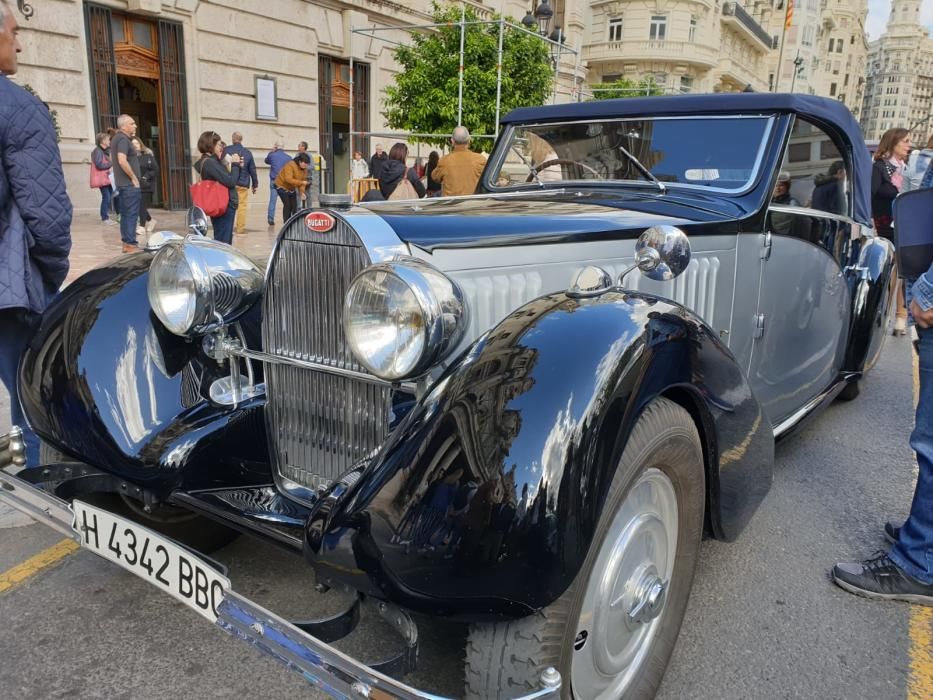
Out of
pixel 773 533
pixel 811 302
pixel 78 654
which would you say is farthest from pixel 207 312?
pixel 811 302

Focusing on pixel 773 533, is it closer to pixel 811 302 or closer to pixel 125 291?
pixel 811 302

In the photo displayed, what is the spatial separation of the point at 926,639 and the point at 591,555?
1.47 metres

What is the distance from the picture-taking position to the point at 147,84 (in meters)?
13.4

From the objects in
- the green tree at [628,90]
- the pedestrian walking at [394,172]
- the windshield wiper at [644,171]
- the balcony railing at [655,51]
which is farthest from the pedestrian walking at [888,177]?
the balcony railing at [655,51]

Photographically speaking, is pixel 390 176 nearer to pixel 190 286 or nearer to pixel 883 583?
pixel 190 286

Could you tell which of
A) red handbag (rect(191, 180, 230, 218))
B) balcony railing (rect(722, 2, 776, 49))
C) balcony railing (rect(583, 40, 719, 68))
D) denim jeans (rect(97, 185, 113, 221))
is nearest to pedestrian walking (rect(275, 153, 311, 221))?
red handbag (rect(191, 180, 230, 218))

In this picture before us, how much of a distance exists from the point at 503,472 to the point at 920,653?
167cm

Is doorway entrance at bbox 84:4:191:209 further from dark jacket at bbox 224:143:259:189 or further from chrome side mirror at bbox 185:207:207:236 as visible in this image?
chrome side mirror at bbox 185:207:207:236

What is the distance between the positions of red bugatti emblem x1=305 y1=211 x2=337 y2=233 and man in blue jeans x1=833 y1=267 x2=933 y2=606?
6.10 feet

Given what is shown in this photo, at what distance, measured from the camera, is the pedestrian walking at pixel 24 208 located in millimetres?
2621

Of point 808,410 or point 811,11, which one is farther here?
point 811,11

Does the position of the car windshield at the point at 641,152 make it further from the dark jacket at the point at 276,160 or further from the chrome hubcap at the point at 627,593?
the dark jacket at the point at 276,160

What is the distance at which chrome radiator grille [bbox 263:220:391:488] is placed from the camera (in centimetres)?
183

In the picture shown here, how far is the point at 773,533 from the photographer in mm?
2863
